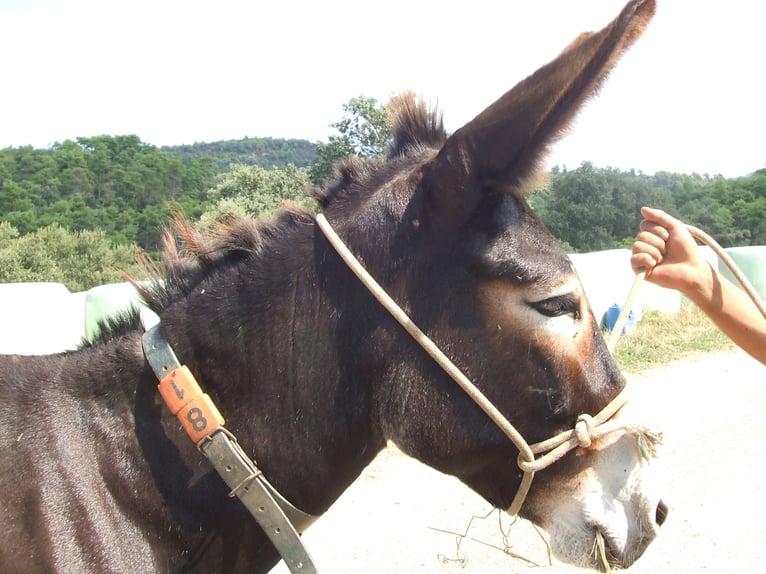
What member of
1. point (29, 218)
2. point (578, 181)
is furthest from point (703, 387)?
point (29, 218)

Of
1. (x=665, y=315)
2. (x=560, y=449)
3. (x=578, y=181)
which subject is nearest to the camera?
(x=560, y=449)

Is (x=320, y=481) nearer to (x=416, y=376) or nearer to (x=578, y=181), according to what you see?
(x=416, y=376)

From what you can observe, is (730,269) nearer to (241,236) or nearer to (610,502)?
(610,502)

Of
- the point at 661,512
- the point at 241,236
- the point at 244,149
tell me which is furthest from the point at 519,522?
the point at 244,149

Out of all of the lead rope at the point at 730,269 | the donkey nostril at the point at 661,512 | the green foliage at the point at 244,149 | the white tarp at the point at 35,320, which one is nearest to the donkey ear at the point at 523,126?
the lead rope at the point at 730,269

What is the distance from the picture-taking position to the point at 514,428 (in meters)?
1.86

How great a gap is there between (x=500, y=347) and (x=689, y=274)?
1.13m

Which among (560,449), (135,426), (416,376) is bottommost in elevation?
(560,449)

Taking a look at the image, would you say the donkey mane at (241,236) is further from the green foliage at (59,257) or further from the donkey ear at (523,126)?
the green foliage at (59,257)

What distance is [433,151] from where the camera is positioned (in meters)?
2.22

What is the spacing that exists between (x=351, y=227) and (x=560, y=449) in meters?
0.95

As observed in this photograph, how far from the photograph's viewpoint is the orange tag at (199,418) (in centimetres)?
177

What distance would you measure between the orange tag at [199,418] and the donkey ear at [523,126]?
887mm

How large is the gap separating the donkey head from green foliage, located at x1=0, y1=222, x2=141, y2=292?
2669 cm
